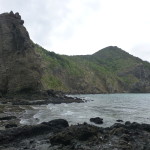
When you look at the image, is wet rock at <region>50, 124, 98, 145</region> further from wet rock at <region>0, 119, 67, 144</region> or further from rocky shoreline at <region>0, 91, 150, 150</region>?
wet rock at <region>0, 119, 67, 144</region>

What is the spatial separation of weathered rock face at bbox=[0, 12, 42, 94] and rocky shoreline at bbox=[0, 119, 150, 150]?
201ft

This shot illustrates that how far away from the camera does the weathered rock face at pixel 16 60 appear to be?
8894 cm

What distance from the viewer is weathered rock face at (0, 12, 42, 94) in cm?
8894

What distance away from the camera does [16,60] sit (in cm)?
9200

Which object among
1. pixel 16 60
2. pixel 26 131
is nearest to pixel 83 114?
pixel 26 131

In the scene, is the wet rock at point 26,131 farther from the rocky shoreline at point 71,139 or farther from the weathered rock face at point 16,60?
the weathered rock face at point 16,60

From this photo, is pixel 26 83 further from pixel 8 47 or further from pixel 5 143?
pixel 5 143

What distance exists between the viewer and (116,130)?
96.0ft

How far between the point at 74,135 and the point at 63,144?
1675 mm

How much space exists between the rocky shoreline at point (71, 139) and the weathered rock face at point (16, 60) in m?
61.3

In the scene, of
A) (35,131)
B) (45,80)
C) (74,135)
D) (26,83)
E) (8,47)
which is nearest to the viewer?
(74,135)

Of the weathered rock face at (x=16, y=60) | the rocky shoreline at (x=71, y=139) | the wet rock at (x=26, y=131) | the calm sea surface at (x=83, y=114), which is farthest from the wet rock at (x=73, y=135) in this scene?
the weathered rock face at (x=16, y=60)

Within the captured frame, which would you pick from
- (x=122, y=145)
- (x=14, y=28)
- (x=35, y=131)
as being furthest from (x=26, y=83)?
(x=122, y=145)

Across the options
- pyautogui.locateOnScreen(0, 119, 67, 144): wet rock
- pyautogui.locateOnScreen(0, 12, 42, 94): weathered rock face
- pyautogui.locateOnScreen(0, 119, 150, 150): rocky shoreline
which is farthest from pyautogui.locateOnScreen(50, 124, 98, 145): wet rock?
pyautogui.locateOnScreen(0, 12, 42, 94): weathered rock face
